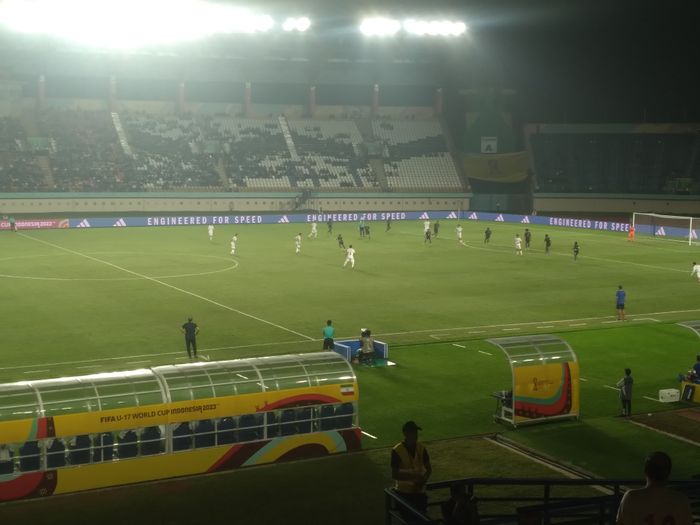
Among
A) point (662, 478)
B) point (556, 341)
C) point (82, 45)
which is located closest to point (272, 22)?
point (82, 45)

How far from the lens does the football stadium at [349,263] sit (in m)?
18.1

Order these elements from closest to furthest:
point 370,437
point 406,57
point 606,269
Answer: point 370,437
point 606,269
point 406,57

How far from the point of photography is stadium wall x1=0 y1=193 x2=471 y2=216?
88.4m

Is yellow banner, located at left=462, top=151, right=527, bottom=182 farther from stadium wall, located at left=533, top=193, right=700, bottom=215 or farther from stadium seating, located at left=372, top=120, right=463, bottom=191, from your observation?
stadium wall, located at left=533, top=193, right=700, bottom=215

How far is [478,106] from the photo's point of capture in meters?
111

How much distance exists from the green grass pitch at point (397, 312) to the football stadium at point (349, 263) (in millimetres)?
212

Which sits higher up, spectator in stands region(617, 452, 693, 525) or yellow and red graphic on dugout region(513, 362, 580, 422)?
spectator in stands region(617, 452, 693, 525)

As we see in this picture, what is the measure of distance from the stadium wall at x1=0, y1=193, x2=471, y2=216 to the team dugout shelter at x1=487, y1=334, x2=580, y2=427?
72916 millimetres

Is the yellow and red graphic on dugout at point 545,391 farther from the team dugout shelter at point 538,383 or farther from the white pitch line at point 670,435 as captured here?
the white pitch line at point 670,435

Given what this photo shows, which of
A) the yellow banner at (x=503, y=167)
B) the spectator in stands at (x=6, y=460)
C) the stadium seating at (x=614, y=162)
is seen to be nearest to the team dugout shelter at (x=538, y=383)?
the spectator in stands at (x=6, y=460)

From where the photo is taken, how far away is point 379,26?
101m

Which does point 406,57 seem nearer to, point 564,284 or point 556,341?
point 564,284

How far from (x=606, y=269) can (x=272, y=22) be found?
5321 centimetres

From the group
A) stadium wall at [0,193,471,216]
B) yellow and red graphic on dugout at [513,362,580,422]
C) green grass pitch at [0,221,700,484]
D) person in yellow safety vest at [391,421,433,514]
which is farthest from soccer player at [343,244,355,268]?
person in yellow safety vest at [391,421,433,514]
